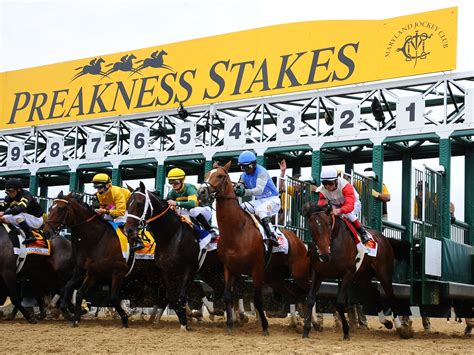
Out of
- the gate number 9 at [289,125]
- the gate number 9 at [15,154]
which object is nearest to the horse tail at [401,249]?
the gate number 9 at [289,125]

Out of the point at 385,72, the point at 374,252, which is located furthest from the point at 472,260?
the point at 385,72

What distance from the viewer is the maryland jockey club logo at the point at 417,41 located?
1535 cm

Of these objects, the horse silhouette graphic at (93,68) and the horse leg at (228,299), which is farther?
the horse silhouette graphic at (93,68)

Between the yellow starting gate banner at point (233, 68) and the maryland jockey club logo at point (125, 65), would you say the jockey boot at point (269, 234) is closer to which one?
the yellow starting gate banner at point (233, 68)

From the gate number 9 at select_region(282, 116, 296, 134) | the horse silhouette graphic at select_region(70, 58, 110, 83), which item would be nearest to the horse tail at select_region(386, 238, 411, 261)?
the gate number 9 at select_region(282, 116, 296, 134)

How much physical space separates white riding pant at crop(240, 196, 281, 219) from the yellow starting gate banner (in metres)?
6.52

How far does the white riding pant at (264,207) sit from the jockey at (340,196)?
0.64 meters

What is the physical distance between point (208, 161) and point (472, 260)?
303 inches

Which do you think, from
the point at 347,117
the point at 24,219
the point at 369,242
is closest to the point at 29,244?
the point at 24,219

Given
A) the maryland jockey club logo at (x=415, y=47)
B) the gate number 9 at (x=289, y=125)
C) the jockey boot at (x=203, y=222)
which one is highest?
the maryland jockey club logo at (x=415, y=47)

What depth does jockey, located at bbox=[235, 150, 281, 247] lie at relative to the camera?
32.6 ft

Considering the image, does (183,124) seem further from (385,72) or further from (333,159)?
(385,72)

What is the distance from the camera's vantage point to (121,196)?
439 inches

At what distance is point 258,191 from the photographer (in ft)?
32.9
